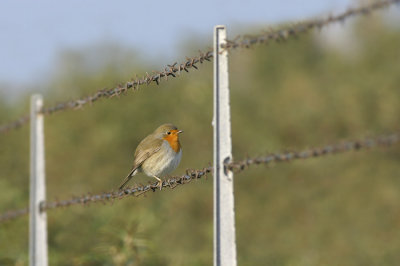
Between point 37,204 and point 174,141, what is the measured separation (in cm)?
119

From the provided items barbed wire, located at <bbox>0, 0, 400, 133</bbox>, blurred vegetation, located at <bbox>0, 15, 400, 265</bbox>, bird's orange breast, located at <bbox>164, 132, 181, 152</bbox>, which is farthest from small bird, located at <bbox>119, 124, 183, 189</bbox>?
blurred vegetation, located at <bbox>0, 15, 400, 265</bbox>

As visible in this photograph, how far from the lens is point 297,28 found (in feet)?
13.5

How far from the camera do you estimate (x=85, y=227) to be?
9.45 meters

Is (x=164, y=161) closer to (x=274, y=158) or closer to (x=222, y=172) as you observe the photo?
(x=222, y=172)

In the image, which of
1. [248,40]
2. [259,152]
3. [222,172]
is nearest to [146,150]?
[222,172]

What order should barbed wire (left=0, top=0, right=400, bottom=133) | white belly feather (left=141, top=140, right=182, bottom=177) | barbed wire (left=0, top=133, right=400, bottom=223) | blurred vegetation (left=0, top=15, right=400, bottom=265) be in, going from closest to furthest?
barbed wire (left=0, top=133, right=400, bottom=223) → barbed wire (left=0, top=0, right=400, bottom=133) → white belly feather (left=141, top=140, right=182, bottom=177) → blurred vegetation (left=0, top=15, right=400, bottom=265)

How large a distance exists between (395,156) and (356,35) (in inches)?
369

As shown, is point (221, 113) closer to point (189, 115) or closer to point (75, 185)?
point (75, 185)

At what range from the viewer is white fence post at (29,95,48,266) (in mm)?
6387

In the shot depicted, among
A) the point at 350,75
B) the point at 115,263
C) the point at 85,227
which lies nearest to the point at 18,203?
the point at 85,227

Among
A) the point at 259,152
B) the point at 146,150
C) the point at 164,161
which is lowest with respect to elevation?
the point at 164,161

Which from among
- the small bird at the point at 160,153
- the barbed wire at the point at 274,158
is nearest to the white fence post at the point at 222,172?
the barbed wire at the point at 274,158

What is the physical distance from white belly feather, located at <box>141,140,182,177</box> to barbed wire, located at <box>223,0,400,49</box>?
2419 millimetres

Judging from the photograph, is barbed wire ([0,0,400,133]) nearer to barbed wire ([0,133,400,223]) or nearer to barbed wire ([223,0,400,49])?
barbed wire ([223,0,400,49])
